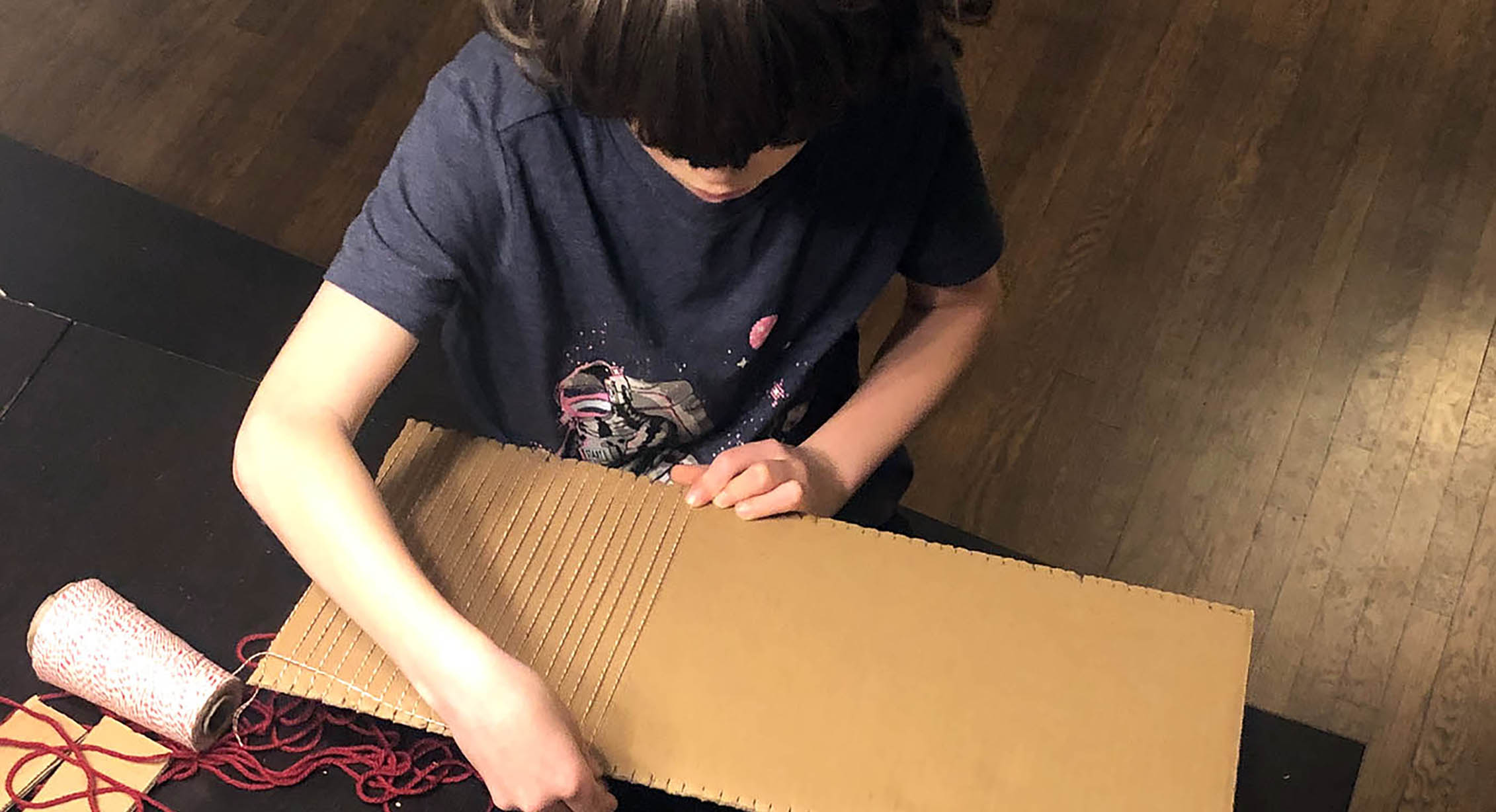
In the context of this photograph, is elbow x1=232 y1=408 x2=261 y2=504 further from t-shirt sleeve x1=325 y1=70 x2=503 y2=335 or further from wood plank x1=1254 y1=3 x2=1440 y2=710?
wood plank x1=1254 y1=3 x2=1440 y2=710

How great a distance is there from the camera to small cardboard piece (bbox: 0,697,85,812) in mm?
639

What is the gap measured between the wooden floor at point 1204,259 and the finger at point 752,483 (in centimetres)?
74

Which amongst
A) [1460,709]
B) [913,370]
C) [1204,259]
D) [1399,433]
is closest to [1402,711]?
[1460,709]

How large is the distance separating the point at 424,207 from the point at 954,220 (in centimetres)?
31

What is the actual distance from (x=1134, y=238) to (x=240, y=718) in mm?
1259

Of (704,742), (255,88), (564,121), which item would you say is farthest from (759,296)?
(255,88)

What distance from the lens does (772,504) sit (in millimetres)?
721

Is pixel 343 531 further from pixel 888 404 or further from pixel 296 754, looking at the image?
pixel 888 404

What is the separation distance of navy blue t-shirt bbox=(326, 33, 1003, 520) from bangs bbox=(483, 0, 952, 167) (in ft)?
0.36

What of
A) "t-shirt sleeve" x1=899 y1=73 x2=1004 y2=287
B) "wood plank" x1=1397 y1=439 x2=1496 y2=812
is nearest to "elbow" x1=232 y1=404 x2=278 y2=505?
"t-shirt sleeve" x1=899 y1=73 x2=1004 y2=287

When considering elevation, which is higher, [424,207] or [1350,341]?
[424,207]

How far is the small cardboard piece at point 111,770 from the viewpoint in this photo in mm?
638

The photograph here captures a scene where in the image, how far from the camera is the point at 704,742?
0.64 meters

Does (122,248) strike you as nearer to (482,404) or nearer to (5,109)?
(482,404)
